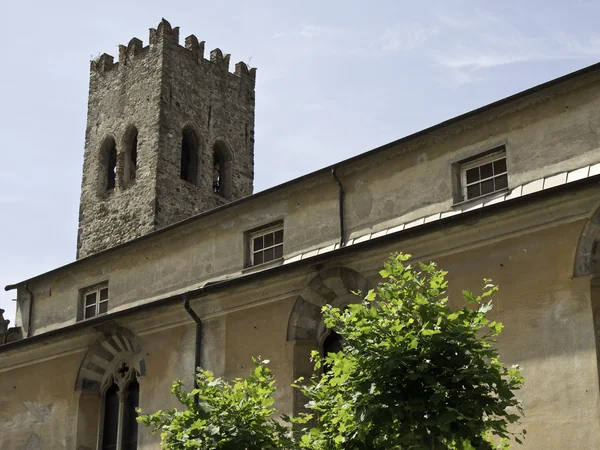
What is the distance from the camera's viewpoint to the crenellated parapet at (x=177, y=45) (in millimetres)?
40344

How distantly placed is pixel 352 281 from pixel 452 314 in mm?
6288

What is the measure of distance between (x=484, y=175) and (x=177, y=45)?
24.1 meters

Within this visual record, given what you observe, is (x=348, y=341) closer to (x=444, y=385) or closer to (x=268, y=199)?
(x=444, y=385)

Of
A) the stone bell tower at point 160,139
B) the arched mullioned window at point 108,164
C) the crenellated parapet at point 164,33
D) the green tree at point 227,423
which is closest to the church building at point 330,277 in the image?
the green tree at point 227,423

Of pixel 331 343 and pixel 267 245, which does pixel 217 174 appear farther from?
pixel 331 343

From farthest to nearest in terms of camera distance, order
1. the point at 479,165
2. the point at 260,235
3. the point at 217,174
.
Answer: the point at 217,174 < the point at 260,235 < the point at 479,165

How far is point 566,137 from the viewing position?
1717 cm

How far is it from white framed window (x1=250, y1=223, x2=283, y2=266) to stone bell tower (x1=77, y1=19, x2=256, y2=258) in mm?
15063

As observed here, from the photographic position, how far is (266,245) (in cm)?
2172

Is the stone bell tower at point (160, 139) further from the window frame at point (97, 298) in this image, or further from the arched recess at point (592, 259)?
the arched recess at point (592, 259)

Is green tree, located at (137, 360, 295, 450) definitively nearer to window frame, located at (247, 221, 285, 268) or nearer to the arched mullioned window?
window frame, located at (247, 221, 285, 268)

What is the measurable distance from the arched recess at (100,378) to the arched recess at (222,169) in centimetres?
1749

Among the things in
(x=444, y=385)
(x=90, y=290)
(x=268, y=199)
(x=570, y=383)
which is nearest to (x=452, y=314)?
(x=444, y=385)

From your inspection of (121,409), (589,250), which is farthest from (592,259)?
(121,409)
